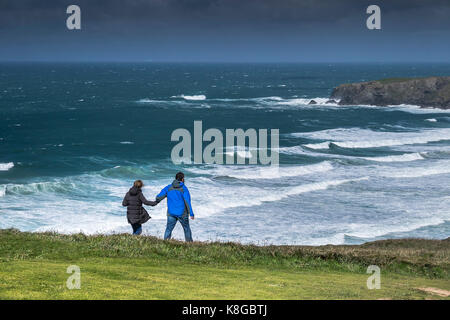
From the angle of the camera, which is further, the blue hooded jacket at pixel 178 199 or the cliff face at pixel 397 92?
the cliff face at pixel 397 92

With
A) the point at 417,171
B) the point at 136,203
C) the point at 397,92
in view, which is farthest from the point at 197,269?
the point at 397,92

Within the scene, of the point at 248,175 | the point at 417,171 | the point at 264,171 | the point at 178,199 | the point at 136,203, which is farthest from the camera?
the point at 417,171

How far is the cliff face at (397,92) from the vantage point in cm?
11888

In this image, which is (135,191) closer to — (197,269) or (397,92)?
(197,269)

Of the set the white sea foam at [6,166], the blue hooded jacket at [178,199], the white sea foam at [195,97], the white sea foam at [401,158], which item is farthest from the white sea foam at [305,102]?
the blue hooded jacket at [178,199]

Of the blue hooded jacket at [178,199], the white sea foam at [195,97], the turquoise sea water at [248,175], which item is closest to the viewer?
the blue hooded jacket at [178,199]

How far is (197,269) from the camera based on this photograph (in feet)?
52.0

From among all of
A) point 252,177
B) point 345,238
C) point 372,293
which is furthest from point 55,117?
point 372,293

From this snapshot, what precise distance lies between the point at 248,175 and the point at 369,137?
2960 centimetres

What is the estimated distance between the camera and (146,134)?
75.1 metres

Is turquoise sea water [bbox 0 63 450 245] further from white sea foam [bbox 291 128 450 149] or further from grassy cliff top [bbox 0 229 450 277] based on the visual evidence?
grassy cliff top [bbox 0 229 450 277]

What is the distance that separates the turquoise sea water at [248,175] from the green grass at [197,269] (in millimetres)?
10992

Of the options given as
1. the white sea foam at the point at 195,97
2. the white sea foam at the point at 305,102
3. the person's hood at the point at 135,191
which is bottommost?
the person's hood at the point at 135,191

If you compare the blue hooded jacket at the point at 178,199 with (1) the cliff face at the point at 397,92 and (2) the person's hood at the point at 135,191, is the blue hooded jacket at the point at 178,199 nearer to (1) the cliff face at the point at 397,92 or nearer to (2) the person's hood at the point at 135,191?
(2) the person's hood at the point at 135,191
